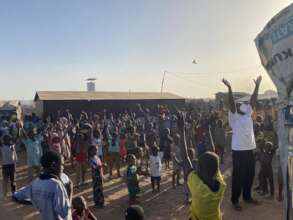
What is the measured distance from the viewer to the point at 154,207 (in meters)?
7.89

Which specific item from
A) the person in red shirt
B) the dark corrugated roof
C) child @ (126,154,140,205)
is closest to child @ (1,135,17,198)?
the person in red shirt

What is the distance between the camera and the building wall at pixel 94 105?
68.7 feet

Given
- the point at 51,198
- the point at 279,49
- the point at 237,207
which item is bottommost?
the point at 237,207

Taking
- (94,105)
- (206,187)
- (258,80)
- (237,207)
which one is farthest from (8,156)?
(94,105)

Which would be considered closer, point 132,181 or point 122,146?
point 132,181

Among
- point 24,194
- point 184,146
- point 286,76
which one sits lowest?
point 24,194

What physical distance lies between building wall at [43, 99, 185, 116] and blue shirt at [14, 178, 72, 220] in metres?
17.6

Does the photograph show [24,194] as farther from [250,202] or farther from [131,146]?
[131,146]

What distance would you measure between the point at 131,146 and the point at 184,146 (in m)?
7.89

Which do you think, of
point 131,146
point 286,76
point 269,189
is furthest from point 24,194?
point 131,146

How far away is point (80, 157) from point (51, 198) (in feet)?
20.5

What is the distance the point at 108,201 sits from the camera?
8469 millimetres

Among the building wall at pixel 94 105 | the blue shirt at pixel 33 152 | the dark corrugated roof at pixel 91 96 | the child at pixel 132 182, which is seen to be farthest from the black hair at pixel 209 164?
the dark corrugated roof at pixel 91 96

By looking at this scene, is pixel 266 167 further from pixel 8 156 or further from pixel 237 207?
pixel 8 156
